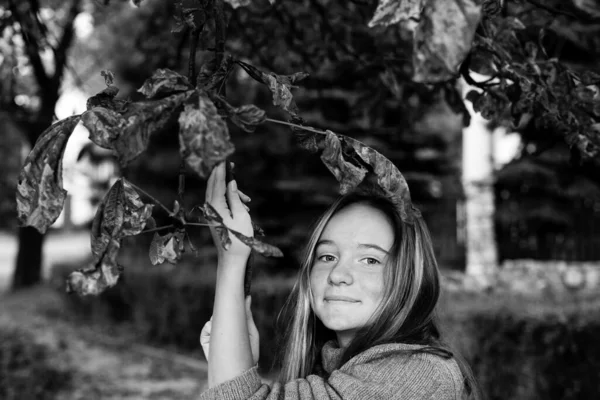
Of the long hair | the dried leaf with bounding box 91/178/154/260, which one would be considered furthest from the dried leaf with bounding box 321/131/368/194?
the long hair

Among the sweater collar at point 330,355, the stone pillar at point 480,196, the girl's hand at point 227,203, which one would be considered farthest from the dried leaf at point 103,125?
the stone pillar at point 480,196

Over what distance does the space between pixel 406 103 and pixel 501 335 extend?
88.7 inches

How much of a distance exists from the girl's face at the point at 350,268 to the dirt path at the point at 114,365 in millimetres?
4400

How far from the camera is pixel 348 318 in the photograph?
5.42ft

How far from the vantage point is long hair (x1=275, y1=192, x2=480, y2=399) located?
1.68 m

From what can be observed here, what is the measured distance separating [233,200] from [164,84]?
0.30 m

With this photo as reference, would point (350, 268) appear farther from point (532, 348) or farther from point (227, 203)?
point (532, 348)

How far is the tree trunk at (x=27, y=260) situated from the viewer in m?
13.1

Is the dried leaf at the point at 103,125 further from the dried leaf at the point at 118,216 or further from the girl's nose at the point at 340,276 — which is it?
the girl's nose at the point at 340,276

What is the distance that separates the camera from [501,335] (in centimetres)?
440

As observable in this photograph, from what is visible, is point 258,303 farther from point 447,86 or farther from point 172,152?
point 172,152

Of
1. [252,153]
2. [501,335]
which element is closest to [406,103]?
[501,335]

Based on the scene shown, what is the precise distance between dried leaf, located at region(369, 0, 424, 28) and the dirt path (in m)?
5.30

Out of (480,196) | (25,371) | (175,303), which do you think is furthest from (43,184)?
(480,196)
